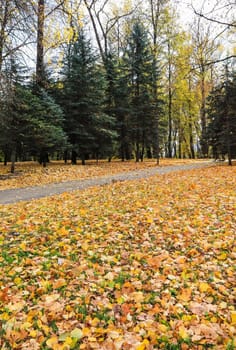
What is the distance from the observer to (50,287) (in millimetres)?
3289

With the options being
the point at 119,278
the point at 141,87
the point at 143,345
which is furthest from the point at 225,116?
the point at 143,345

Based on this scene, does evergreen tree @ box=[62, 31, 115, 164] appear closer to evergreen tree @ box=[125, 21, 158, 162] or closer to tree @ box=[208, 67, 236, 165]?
evergreen tree @ box=[125, 21, 158, 162]

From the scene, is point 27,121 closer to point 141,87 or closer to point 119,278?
point 141,87

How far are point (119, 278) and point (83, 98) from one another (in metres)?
16.6

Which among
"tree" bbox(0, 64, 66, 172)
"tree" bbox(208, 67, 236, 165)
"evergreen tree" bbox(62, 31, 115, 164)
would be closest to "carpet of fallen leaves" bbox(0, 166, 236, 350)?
"tree" bbox(0, 64, 66, 172)

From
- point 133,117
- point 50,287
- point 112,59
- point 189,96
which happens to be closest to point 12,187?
point 50,287

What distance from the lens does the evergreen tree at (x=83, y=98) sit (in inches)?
738

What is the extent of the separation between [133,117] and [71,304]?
66.8ft

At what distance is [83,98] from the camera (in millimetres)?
18719

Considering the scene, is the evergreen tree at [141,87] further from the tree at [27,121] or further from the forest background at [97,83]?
the tree at [27,121]

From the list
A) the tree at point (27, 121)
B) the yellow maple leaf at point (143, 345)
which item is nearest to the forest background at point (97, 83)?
the tree at point (27, 121)

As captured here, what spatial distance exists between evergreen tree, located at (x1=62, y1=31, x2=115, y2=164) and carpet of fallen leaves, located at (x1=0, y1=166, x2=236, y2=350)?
1299cm

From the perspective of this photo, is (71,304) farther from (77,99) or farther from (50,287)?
(77,99)

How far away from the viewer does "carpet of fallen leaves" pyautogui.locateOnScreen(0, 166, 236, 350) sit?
8.25 ft
